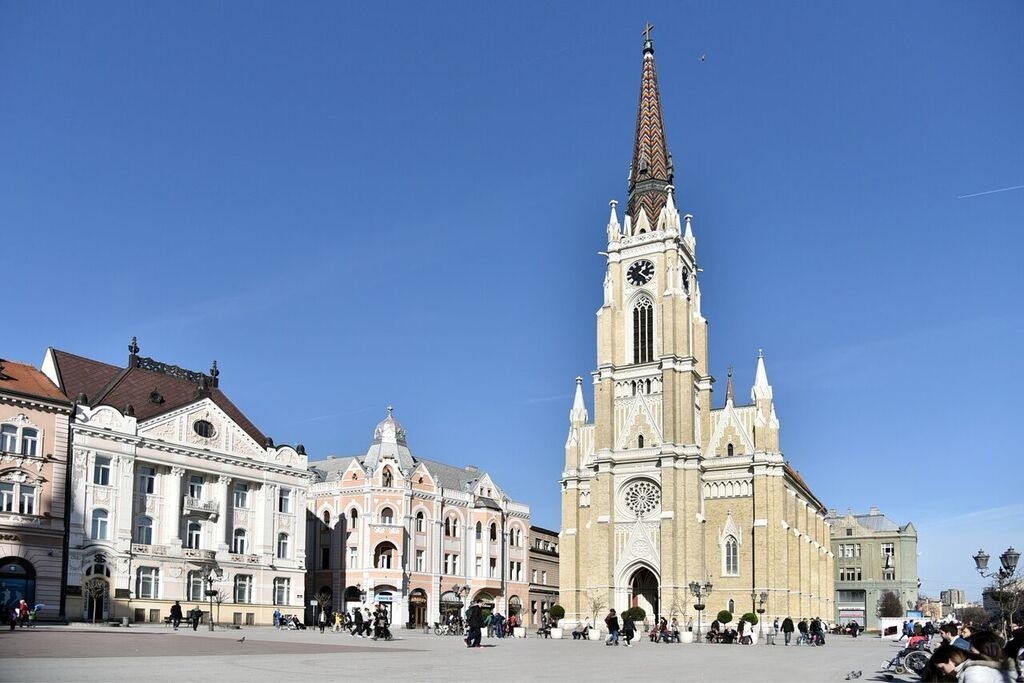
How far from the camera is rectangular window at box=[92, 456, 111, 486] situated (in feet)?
185

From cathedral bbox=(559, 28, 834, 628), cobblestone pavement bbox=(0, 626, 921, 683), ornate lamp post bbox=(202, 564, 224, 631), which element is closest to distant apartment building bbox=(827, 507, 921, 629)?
cathedral bbox=(559, 28, 834, 628)

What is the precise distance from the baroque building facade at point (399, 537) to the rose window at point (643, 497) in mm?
16297

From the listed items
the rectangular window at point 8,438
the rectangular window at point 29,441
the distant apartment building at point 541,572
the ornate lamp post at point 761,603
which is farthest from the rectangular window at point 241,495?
the distant apartment building at point 541,572

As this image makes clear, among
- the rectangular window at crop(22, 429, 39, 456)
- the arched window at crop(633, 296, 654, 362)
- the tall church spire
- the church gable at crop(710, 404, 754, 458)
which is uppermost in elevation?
the tall church spire

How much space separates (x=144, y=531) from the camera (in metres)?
59.3

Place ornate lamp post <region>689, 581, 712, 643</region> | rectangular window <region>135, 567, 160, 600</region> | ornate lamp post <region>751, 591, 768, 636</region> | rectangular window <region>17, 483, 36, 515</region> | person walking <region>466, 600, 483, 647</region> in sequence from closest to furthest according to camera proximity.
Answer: person walking <region>466, 600, 483, 647</region> → rectangular window <region>17, 483, 36, 515</region> → rectangular window <region>135, 567, 160, 600</region> → ornate lamp post <region>689, 581, 712, 643</region> → ornate lamp post <region>751, 591, 768, 636</region>

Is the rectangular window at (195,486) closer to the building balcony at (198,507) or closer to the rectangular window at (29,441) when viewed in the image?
the building balcony at (198,507)

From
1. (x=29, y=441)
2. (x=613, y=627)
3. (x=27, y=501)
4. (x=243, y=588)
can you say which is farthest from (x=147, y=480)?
(x=613, y=627)

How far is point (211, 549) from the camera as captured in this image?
62.8 meters

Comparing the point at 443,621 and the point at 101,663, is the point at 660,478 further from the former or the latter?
the point at 101,663

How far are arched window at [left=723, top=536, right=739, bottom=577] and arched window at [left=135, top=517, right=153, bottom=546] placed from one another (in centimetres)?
4044

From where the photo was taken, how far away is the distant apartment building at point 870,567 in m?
126

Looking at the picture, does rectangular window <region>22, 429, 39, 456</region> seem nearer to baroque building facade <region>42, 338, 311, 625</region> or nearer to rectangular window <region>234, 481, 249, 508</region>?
baroque building facade <region>42, 338, 311, 625</region>

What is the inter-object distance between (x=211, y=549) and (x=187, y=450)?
6321 mm
